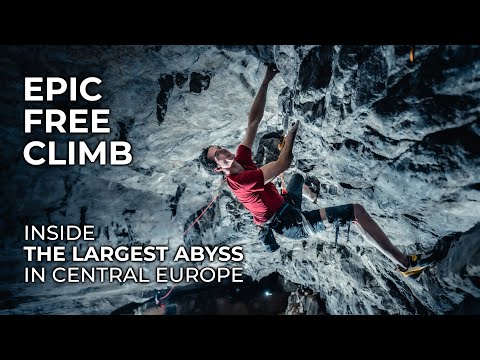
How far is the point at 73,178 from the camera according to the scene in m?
3.71

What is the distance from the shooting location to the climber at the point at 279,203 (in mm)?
2738

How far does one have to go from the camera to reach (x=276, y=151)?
3.72m

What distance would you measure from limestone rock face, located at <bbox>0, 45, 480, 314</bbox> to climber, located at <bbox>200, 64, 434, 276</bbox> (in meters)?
0.26

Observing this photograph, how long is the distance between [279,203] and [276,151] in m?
0.89

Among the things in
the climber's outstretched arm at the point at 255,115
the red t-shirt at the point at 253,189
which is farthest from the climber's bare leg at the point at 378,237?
the climber's outstretched arm at the point at 255,115

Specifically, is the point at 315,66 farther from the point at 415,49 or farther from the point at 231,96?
the point at 231,96

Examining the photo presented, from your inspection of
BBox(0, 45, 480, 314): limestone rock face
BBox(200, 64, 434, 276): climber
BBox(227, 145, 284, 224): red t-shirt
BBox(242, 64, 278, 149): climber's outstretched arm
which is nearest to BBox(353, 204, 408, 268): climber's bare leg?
BBox(200, 64, 434, 276): climber

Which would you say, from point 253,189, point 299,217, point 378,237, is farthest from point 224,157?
point 378,237

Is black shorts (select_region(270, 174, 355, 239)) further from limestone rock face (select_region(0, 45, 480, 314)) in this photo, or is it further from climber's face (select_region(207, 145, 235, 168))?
climber's face (select_region(207, 145, 235, 168))

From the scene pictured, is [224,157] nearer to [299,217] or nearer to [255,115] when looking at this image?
[255,115]

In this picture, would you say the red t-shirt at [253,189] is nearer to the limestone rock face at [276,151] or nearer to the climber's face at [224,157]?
the climber's face at [224,157]

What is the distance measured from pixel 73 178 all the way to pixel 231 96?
232 cm

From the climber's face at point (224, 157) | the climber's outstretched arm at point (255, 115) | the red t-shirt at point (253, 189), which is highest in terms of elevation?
the climber's outstretched arm at point (255, 115)
